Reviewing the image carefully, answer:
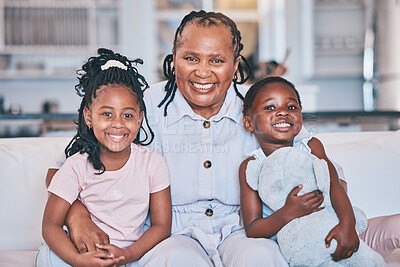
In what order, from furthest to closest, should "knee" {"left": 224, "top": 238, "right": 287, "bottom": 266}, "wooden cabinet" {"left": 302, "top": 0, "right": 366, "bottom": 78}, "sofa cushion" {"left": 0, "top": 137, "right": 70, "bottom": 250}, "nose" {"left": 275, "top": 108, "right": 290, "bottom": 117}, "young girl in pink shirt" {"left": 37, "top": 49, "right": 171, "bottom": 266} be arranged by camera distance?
1. "wooden cabinet" {"left": 302, "top": 0, "right": 366, "bottom": 78}
2. "sofa cushion" {"left": 0, "top": 137, "right": 70, "bottom": 250}
3. "nose" {"left": 275, "top": 108, "right": 290, "bottom": 117}
4. "young girl in pink shirt" {"left": 37, "top": 49, "right": 171, "bottom": 266}
5. "knee" {"left": 224, "top": 238, "right": 287, "bottom": 266}

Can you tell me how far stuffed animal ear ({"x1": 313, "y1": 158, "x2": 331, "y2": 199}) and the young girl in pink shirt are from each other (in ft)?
1.40

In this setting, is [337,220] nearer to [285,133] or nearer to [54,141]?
[285,133]

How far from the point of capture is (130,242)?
126cm

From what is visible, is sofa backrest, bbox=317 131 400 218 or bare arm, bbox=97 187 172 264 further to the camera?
sofa backrest, bbox=317 131 400 218

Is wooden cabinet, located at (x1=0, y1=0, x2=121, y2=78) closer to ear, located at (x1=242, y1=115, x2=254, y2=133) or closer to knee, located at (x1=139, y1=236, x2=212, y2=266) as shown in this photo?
ear, located at (x1=242, y1=115, x2=254, y2=133)

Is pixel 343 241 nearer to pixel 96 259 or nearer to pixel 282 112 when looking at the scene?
pixel 282 112

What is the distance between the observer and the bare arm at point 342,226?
1155 mm

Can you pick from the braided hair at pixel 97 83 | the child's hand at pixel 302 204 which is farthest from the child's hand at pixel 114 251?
the child's hand at pixel 302 204

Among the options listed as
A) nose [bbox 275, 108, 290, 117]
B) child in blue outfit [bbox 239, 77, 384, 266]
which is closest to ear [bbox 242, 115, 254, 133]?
child in blue outfit [bbox 239, 77, 384, 266]

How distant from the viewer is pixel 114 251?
1163 millimetres

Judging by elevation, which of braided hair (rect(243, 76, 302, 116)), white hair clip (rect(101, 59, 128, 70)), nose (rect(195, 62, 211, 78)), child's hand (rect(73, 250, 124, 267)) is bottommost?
child's hand (rect(73, 250, 124, 267))

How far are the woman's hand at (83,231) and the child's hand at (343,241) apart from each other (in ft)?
1.94

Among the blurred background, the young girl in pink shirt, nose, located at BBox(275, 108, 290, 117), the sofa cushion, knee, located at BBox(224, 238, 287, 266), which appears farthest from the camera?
the blurred background

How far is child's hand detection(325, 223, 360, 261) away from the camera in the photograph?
1152 millimetres
